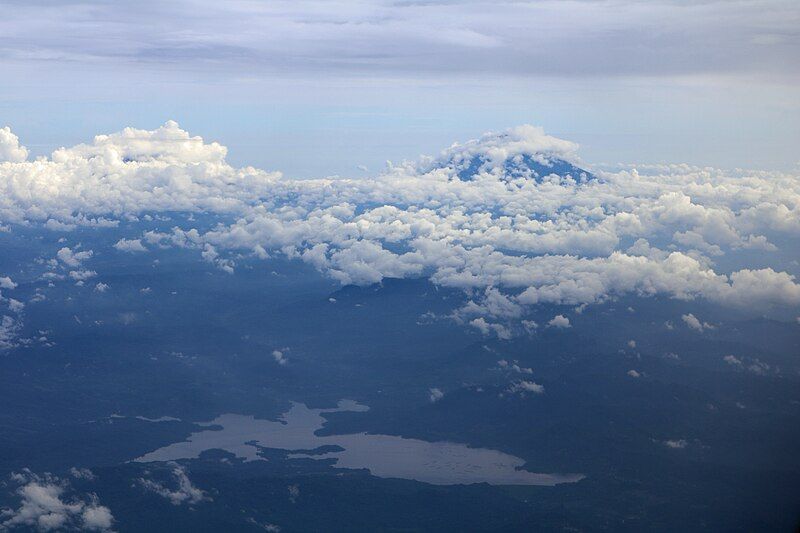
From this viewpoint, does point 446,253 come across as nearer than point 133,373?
No

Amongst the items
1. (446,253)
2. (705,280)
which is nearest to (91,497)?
(705,280)

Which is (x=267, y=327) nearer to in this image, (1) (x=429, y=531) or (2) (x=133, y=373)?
(2) (x=133, y=373)

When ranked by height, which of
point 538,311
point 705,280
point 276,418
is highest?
point 705,280

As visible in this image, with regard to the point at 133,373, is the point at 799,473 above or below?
above

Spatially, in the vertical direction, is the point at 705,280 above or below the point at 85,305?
above

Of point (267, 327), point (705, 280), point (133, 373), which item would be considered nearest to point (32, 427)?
point (133, 373)

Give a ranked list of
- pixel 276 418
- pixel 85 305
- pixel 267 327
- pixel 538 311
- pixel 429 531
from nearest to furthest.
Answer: pixel 429 531, pixel 276 418, pixel 538 311, pixel 267 327, pixel 85 305

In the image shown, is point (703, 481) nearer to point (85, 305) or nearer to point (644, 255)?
point (644, 255)

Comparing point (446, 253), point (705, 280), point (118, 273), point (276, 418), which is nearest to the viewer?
point (705, 280)

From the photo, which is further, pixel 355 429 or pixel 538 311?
pixel 538 311
